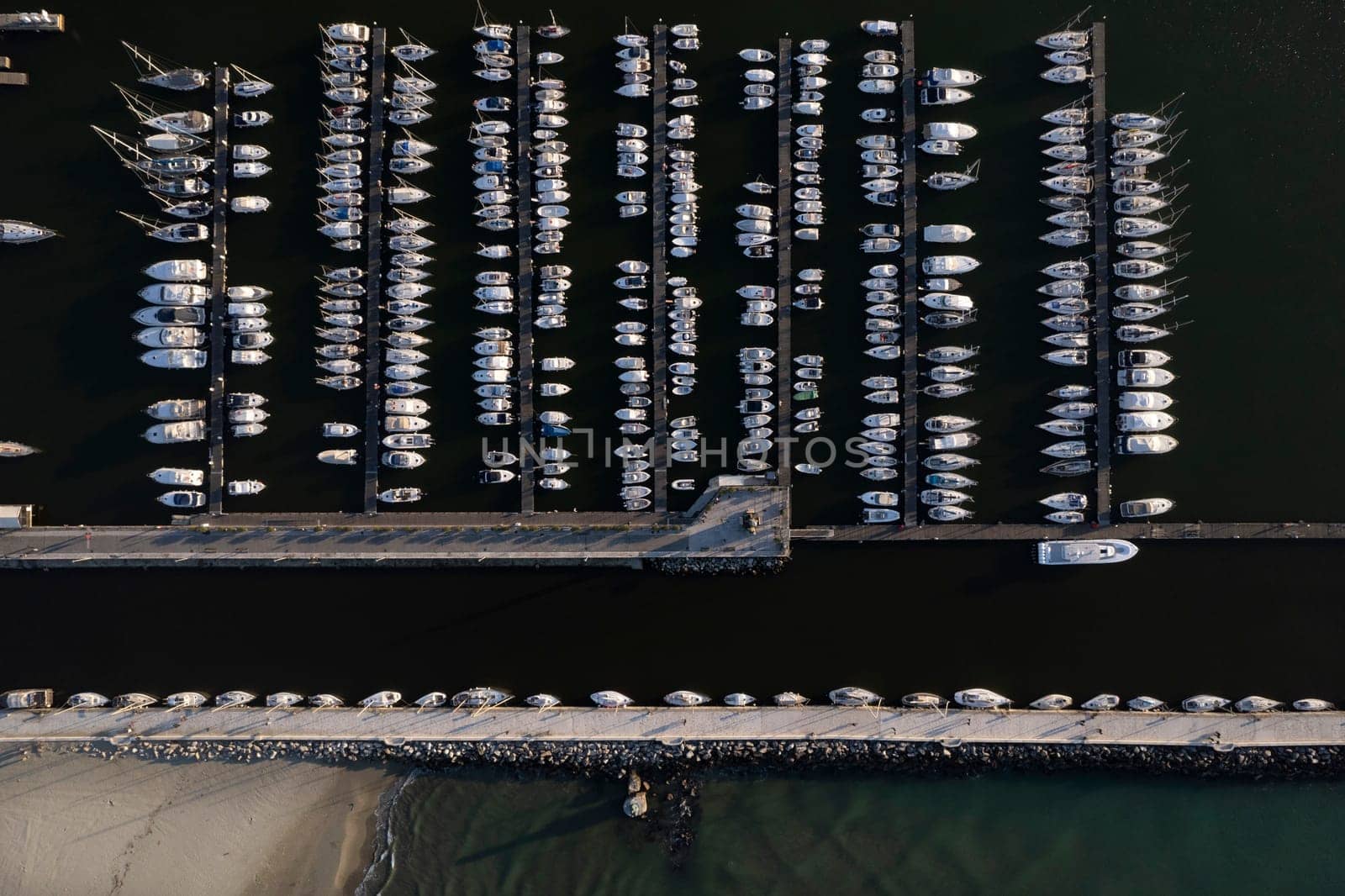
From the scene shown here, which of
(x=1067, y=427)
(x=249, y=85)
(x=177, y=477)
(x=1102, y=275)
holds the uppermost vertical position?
(x=249, y=85)

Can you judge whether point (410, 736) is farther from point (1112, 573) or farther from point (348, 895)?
point (1112, 573)

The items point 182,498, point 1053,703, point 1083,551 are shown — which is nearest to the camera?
point 182,498

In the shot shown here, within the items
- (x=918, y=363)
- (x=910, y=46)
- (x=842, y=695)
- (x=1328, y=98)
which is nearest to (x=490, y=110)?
(x=910, y=46)

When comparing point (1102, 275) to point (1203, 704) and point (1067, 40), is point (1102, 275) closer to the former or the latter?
point (1067, 40)

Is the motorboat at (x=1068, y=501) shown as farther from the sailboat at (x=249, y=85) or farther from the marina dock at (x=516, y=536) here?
the sailboat at (x=249, y=85)

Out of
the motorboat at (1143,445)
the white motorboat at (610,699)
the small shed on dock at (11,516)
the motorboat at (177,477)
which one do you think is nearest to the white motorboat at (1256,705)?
the motorboat at (1143,445)

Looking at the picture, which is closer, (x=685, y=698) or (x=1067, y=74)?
(x=685, y=698)

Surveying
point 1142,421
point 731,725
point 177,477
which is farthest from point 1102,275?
point 177,477

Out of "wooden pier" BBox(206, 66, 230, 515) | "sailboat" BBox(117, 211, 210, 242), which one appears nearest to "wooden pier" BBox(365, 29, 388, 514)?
"wooden pier" BBox(206, 66, 230, 515)
